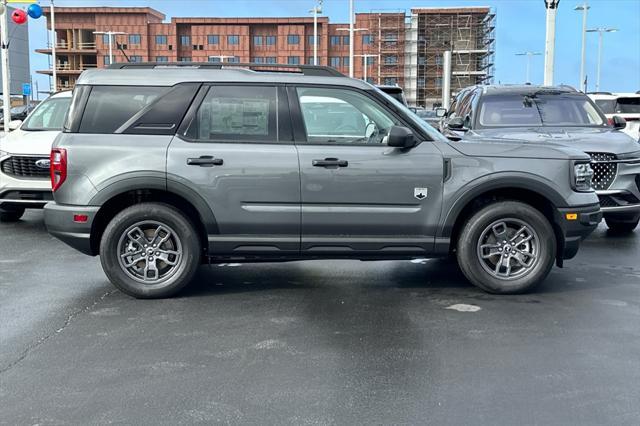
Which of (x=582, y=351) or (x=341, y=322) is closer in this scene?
(x=582, y=351)

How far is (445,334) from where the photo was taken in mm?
4969

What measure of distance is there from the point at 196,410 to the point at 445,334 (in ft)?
6.71

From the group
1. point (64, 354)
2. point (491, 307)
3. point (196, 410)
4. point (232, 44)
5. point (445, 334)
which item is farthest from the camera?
point (232, 44)

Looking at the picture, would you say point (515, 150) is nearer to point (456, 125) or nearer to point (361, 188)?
point (361, 188)

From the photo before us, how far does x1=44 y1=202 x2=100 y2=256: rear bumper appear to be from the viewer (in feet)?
18.9

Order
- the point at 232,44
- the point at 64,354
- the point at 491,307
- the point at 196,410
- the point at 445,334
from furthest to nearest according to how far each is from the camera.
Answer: the point at 232,44
the point at 491,307
the point at 445,334
the point at 64,354
the point at 196,410

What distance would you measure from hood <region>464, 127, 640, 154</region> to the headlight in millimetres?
1728

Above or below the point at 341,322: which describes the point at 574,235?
above

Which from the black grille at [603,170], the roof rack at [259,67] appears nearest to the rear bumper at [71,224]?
the roof rack at [259,67]

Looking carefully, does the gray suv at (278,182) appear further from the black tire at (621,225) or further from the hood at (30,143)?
the hood at (30,143)

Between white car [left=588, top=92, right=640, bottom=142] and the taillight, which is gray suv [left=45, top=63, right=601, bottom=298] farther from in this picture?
white car [left=588, top=92, right=640, bottom=142]

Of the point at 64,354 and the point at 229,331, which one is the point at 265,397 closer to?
the point at 229,331

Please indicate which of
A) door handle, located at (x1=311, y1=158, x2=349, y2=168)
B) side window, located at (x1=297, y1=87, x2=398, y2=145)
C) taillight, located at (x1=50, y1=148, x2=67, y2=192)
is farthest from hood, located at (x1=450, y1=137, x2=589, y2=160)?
taillight, located at (x1=50, y1=148, x2=67, y2=192)

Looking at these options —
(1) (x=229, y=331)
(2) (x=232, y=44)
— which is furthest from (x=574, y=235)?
(2) (x=232, y=44)
